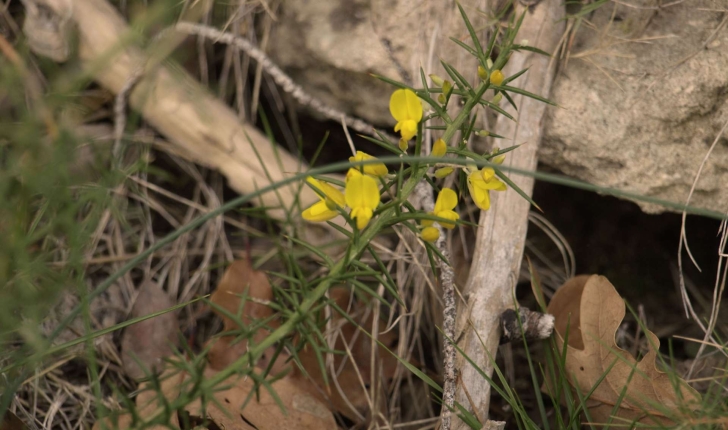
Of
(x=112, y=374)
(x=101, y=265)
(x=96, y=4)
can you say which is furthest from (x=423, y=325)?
(x=96, y=4)

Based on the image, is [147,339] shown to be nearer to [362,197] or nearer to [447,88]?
[362,197]

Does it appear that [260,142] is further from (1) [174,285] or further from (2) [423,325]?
(2) [423,325]

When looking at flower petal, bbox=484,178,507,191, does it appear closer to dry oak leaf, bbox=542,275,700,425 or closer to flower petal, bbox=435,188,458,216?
flower petal, bbox=435,188,458,216

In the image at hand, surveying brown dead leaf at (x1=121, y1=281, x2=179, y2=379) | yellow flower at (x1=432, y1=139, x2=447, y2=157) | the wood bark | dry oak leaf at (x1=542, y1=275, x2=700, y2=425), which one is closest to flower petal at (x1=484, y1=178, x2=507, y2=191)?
yellow flower at (x1=432, y1=139, x2=447, y2=157)

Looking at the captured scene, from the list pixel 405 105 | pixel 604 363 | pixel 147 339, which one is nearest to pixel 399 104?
pixel 405 105

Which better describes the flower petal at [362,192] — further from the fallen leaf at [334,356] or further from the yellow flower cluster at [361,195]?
the fallen leaf at [334,356]

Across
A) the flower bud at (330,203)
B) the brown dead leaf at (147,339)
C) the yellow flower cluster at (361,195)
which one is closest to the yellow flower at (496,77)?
the yellow flower cluster at (361,195)
